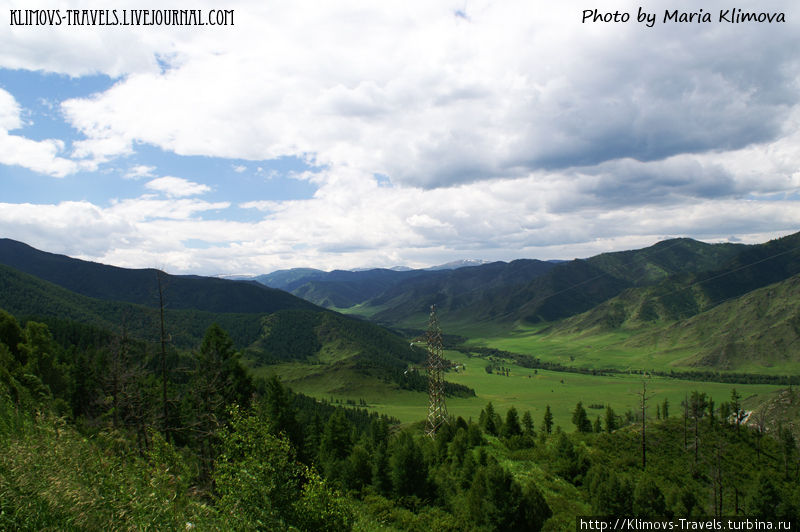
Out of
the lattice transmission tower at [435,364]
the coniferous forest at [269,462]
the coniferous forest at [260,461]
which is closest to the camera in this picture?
the coniferous forest at [269,462]

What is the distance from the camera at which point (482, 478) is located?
4506 centimetres

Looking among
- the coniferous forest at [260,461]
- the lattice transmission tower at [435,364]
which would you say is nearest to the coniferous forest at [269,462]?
the coniferous forest at [260,461]

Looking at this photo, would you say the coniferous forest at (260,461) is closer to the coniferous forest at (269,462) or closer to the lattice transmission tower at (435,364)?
the coniferous forest at (269,462)

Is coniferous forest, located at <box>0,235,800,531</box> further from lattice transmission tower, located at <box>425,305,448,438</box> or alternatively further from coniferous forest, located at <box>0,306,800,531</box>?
lattice transmission tower, located at <box>425,305,448,438</box>

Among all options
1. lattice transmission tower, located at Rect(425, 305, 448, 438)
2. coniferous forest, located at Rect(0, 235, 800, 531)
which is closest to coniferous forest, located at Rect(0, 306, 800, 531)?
coniferous forest, located at Rect(0, 235, 800, 531)

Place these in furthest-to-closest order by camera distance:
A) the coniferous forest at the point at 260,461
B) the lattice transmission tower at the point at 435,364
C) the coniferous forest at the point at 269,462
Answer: the lattice transmission tower at the point at 435,364 → the coniferous forest at the point at 260,461 → the coniferous forest at the point at 269,462

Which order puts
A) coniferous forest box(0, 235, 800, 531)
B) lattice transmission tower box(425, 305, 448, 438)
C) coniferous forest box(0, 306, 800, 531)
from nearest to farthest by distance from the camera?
coniferous forest box(0, 306, 800, 531) < coniferous forest box(0, 235, 800, 531) < lattice transmission tower box(425, 305, 448, 438)

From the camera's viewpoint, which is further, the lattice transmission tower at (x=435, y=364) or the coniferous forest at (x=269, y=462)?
the lattice transmission tower at (x=435, y=364)

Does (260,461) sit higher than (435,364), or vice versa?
(260,461)

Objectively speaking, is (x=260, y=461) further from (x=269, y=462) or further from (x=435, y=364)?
(x=435, y=364)

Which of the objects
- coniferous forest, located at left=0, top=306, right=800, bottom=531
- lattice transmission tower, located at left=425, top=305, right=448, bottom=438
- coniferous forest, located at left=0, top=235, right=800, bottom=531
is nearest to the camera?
coniferous forest, located at left=0, top=306, right=800, bottom=531

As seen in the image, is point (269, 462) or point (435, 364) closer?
point (269, 462)

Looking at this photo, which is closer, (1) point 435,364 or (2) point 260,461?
(2) point 260,461

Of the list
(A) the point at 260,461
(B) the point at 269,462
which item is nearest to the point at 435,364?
(B) the point at 269,462
